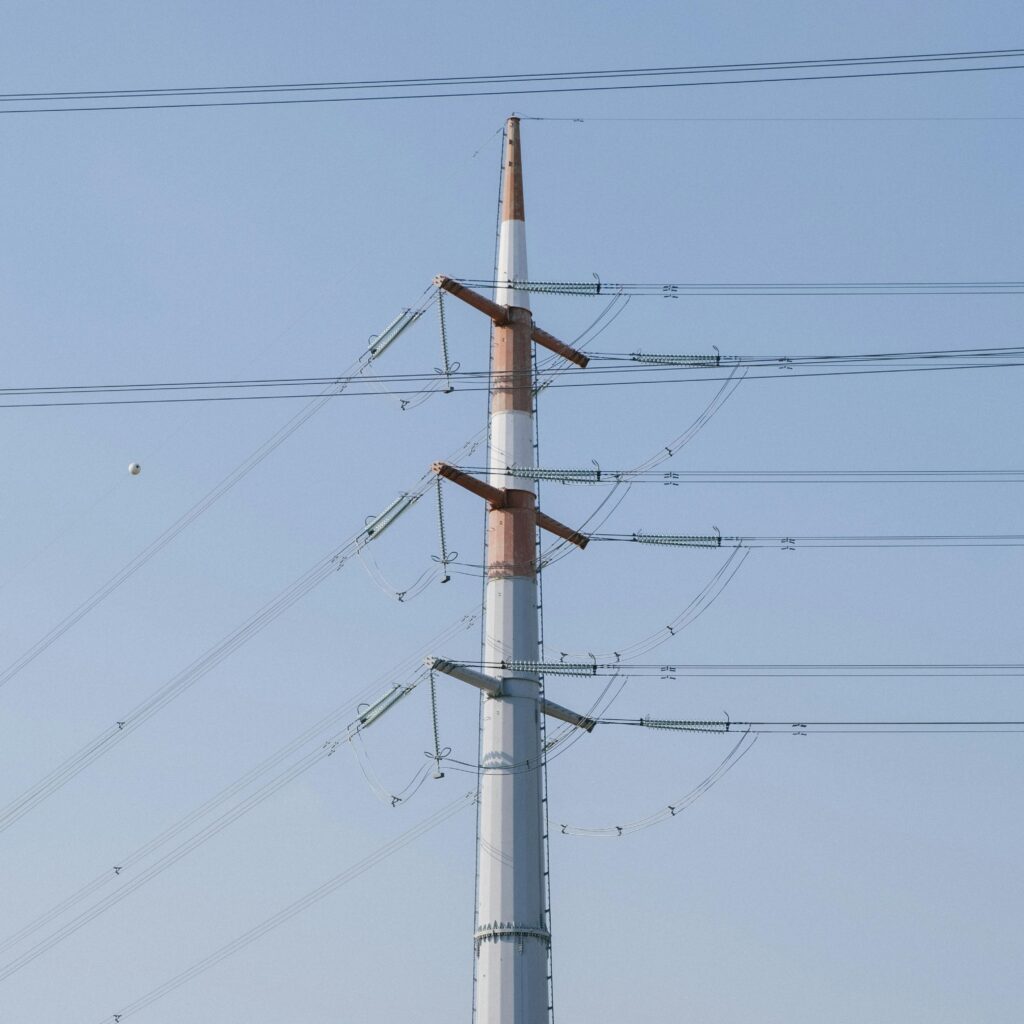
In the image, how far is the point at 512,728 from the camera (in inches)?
2211

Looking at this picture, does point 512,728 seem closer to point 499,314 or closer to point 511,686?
point 511,686

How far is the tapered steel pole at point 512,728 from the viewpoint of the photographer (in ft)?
172

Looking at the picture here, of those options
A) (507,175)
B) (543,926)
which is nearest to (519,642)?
(543,926)

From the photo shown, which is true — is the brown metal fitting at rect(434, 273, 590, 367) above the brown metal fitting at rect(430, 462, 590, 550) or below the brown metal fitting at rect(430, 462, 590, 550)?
above

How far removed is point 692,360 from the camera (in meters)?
59.0

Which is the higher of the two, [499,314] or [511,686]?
[499,314]

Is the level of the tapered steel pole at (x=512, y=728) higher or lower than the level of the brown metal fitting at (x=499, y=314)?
lower

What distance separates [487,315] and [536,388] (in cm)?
286

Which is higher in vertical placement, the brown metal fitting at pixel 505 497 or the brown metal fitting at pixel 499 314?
the brown metal fitting at pixel 499 314

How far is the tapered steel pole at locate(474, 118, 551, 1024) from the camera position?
52.6 metres

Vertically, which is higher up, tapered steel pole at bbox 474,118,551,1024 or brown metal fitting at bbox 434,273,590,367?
brown metal fitting at bbox 434,273,590,367

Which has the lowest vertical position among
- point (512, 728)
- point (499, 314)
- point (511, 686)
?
point (512, 728)

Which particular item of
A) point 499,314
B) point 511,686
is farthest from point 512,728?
point 499,314

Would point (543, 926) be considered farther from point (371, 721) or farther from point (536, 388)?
point (536, 388)
